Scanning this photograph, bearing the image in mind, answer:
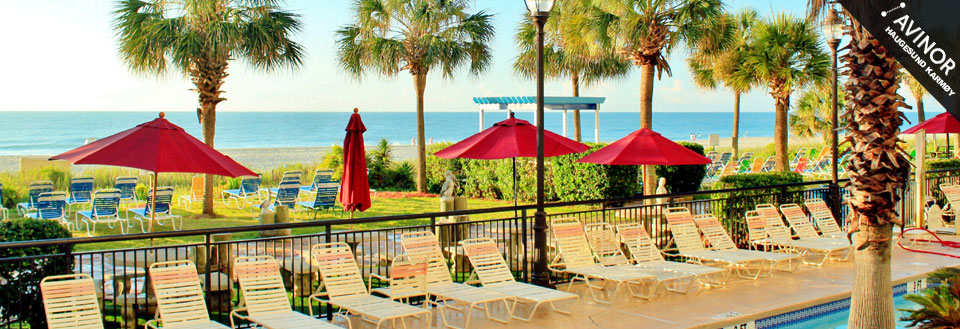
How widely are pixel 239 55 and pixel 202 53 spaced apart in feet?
2.75

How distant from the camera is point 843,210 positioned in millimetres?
14414

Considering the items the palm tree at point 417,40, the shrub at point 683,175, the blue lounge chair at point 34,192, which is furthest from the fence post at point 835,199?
the blue lounge chair at point 34,192

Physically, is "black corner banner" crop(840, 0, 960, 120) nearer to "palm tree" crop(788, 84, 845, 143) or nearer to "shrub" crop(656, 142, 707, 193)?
"shrub" crop(656, 142, 707, 193)

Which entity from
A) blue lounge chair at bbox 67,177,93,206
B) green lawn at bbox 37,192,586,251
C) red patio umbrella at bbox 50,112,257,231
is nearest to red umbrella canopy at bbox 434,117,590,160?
red patio umbrella at bbox 50,112,257,231

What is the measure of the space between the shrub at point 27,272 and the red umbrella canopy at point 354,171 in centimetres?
525

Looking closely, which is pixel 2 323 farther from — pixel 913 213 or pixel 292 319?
pixel 913 213

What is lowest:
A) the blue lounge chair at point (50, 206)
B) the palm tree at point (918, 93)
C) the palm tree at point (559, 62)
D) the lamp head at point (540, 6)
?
the blue lounge chair at point (50, 206)

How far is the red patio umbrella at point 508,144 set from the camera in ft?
39.8

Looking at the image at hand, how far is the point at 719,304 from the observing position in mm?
8656

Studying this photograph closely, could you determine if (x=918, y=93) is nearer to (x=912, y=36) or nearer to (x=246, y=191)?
(x=246, y=191)

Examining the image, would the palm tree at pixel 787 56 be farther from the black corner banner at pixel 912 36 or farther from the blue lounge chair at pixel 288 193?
the black corner banner at pixel 912 36

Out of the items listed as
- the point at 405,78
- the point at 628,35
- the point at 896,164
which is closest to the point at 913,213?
the point at 628,35

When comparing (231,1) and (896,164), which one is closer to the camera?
(896,164)

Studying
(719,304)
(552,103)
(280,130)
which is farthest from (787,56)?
(280,130)
